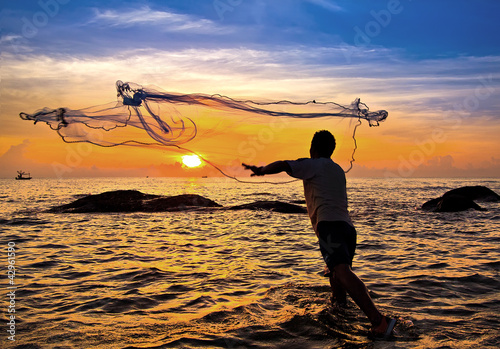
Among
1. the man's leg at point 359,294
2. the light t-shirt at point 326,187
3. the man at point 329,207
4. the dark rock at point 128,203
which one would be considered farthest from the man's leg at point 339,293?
the dark rock at point 128,203

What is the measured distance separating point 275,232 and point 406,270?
21.6ft

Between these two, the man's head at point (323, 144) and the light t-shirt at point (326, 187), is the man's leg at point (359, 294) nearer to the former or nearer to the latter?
the light t-shirt at point (326, 187)

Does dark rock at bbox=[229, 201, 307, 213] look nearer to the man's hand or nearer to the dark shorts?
the dark shorts

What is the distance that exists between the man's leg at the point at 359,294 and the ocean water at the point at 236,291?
0.31 metres

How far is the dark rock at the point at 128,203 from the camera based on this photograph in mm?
22825

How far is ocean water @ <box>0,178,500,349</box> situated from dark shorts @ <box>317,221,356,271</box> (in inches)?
37.9

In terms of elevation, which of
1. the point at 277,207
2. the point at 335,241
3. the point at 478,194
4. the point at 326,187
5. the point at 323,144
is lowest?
the point at 277,207

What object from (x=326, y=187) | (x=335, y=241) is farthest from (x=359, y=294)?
(x=326, y=187)

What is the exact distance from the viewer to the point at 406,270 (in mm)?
8281

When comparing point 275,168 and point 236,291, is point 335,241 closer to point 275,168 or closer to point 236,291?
point 275,168

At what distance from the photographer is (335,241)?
5.15 meters

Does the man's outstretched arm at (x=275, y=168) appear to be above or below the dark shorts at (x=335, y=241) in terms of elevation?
above

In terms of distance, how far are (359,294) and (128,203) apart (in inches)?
851

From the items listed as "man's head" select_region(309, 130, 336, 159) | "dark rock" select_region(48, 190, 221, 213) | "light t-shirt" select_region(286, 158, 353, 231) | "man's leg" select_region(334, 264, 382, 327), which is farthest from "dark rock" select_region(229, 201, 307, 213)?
"man's leg" select_region(334, 264, 382, 327)
